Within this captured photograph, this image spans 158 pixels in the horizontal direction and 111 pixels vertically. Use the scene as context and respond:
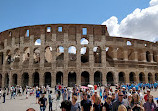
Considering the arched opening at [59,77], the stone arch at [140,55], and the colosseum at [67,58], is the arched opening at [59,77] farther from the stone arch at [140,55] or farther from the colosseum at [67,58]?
the stone arch at [140,55]

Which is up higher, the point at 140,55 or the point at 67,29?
the point at 67,29

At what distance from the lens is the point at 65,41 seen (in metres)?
28.6

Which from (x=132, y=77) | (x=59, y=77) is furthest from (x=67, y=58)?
(x=132, y=77)

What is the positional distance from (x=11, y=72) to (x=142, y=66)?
2684 centimetres

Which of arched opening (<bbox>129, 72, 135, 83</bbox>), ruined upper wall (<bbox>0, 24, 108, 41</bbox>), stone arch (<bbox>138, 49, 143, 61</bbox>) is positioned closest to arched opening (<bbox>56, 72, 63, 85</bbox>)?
ruined upper wall (<bbox>0, 24, 108, 41</bbox>)

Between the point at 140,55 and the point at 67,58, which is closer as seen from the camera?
the point at 67,58

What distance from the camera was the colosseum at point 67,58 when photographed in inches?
1106

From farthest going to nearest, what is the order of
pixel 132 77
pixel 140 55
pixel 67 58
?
pixel 140 55, pixel 132 77, pixel 67 58

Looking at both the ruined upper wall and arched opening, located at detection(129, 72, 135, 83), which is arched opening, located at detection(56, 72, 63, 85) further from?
arched opening, located at detection(129, 72, 135, 83)

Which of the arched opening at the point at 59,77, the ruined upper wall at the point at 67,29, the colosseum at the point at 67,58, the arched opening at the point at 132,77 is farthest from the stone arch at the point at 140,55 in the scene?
the arched opening at the point at 59,77

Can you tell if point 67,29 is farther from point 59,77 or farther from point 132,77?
point 132,77

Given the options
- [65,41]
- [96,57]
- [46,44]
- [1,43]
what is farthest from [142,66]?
[1,43]

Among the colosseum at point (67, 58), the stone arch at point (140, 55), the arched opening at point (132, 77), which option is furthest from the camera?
the stone arch at point (140, 55)

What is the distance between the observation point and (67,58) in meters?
28.2
